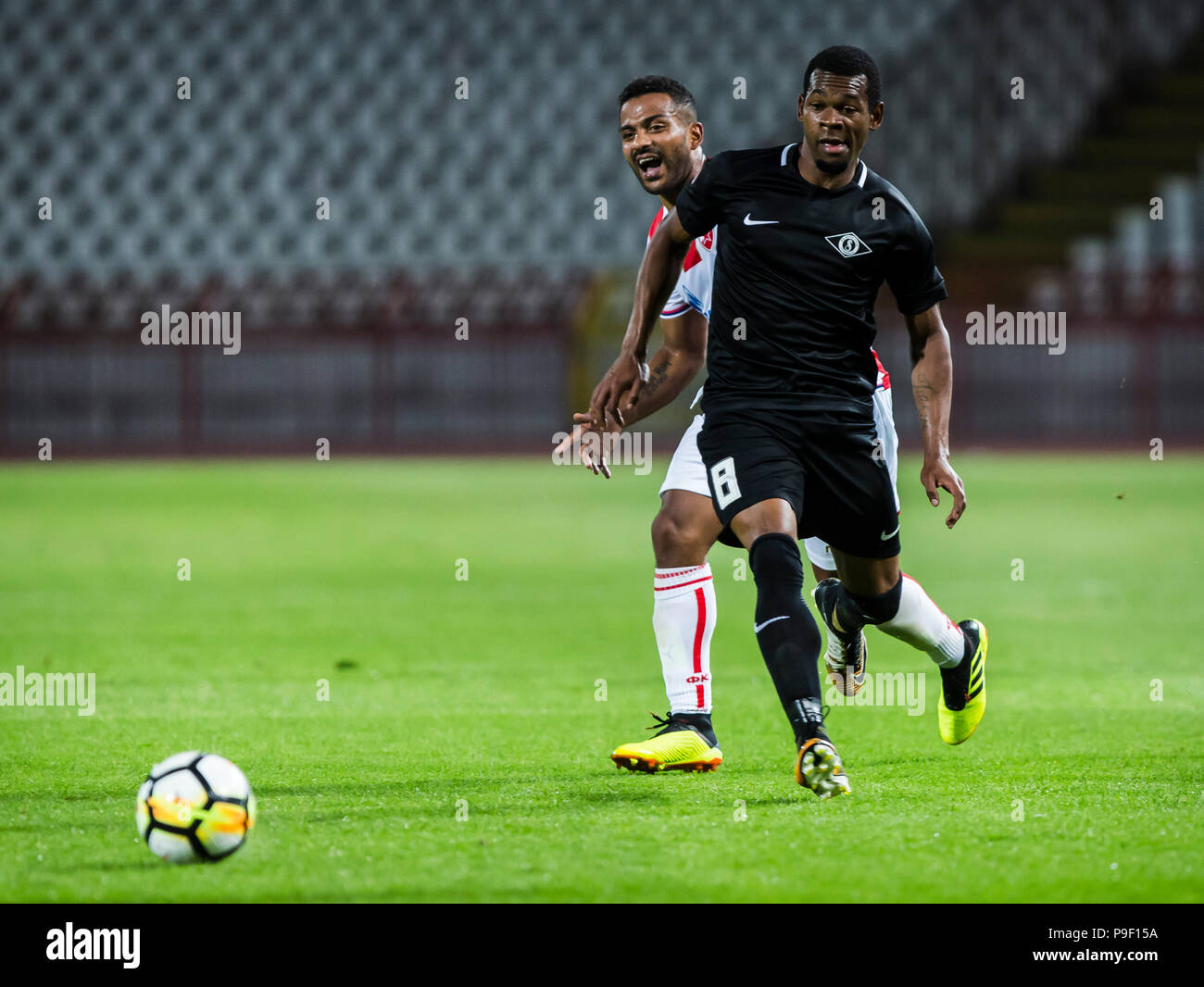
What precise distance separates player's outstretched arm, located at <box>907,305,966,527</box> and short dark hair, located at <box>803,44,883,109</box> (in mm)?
625

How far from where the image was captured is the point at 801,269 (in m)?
4.61

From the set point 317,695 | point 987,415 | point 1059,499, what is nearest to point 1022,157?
point 987,415

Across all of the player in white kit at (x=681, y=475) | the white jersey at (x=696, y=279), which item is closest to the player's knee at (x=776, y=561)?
the player in white kit at (x=681, y=475)

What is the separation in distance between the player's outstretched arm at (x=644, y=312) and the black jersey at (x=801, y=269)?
0.43 feet

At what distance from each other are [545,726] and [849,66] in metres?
2.42

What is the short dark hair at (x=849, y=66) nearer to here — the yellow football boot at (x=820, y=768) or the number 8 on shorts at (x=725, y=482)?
the number 8 on shorts at (x=725, y=482)

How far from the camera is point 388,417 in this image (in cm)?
2258

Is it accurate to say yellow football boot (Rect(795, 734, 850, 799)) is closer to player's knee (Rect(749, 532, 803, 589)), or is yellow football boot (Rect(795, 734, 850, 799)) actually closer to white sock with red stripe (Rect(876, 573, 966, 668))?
player's knee (Rect(749, 532, 803, 589))

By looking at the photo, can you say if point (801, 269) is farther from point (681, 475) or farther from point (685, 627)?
point (685, 627)

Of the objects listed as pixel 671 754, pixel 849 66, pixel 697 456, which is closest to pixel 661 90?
pixel 849 66

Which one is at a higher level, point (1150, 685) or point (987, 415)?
point (987, 415)

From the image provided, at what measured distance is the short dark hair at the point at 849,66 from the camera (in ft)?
14.6

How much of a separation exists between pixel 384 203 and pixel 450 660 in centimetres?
2044
